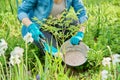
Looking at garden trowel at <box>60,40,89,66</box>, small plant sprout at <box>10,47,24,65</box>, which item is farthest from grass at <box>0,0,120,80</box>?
small plant sprout at <box>10,47,24,65</box>

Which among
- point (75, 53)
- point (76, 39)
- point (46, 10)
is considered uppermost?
point (46, 10)

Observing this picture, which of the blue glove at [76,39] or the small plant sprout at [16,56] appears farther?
the blue glove at [76,39]

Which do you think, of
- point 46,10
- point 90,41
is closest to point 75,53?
point 90,41

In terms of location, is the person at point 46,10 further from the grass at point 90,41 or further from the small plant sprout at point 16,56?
the small plant sprout at point 16,56

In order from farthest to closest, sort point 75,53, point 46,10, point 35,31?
point 75,53 → point 46,10 → point 35,31

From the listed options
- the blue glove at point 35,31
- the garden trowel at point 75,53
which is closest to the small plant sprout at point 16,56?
the blue glove at point 35,31

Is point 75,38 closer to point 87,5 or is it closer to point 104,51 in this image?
point 104,51

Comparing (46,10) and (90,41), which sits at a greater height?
(46,10)

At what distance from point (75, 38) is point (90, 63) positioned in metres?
0.25

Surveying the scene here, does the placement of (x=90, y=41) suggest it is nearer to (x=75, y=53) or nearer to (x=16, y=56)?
(x=75, y=53)

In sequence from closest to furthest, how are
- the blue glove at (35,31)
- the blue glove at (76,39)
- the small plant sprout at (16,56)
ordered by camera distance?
the small plant sprout at (16,56)
the blue glove at (35,31)
the blue glove at (76,39)

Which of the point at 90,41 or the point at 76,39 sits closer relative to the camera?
the point at 76,39

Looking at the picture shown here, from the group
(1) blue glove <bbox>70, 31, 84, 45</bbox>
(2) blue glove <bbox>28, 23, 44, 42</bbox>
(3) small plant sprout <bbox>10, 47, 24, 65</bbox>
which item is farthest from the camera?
(1) blue glove <bbox>70, 31, 84, 45</bbox>

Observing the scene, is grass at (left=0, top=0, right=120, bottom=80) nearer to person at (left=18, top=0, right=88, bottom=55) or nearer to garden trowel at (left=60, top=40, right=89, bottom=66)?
garden trowel at (left=60, top=40, right=89, bottom=66)
